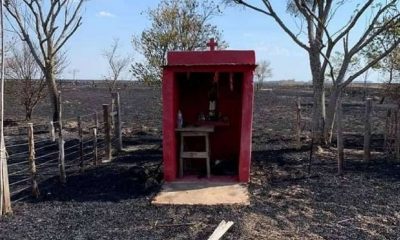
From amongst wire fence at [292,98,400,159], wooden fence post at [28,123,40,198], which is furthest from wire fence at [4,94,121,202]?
wire fence at [292,98,400,159]

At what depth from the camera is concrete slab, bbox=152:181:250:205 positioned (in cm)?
761

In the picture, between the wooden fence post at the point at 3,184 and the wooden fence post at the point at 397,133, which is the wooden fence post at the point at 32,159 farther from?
the wooden fence post at the point at 397,133

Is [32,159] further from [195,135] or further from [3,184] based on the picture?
[195,135]

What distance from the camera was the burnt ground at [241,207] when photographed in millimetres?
6211

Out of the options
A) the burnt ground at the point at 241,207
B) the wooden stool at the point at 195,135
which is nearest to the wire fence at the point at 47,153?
the burnt ground at the point at 241,207

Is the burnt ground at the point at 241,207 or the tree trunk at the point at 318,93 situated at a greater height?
the tree trunk at the point at 318,93

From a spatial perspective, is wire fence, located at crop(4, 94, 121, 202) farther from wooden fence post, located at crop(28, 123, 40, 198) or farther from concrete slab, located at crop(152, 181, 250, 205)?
concrete slab, located at crop(152, 181, 250, 205)

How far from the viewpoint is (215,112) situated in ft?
33.2

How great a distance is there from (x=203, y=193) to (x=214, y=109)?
8.09ft

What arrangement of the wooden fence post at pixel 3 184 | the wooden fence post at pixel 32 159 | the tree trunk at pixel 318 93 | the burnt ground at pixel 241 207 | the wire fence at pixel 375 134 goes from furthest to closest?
the tree trunk at pixel 318 93 < the wire fence at pixel 375 134 < the wooden fence post at pixel 32 159 < the wooden fence post at pixel 3 184 < the burnt ground at pixel 241 207

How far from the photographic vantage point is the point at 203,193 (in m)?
8.12

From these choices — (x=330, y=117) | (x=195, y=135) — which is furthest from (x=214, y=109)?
(x=330, y=117)

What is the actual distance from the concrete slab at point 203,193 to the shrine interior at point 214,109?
1.27 metres

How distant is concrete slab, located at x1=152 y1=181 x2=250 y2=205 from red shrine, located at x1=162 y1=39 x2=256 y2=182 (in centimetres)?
47
